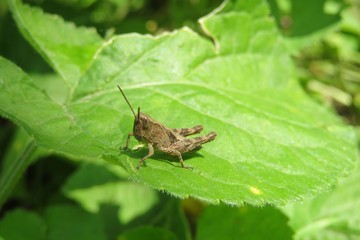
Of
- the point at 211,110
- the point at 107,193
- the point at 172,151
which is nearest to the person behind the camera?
the point at 172,151

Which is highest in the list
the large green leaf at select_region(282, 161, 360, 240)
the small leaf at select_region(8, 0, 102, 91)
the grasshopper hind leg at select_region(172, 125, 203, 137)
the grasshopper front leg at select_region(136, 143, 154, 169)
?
the small leaf at select_region(8, 0, 102, 91)

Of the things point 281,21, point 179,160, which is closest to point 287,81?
point 281,21

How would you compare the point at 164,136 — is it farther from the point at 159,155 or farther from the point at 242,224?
the point at 242,224

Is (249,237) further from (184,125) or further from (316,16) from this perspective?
(316,16)

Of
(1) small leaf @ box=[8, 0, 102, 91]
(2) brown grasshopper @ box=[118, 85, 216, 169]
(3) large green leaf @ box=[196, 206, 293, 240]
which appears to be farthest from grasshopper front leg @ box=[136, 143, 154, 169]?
(3) large green leaf @ box=[196, 206, 293, 240]

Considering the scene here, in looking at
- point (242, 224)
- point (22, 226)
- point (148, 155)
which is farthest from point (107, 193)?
point (148, 155)

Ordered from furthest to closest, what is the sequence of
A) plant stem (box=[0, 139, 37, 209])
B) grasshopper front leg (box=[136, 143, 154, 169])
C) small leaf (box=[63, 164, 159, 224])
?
1. small leaf (box=[63, 164, 159, 224])
2. plant stem (box=[0, 139, 37, 209])
3. grasshopper front leg (box=[136, 143, 154, 169])

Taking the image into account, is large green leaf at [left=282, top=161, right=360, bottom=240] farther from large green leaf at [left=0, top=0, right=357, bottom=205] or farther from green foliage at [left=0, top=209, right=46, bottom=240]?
green foliage at [left=0, top=209, right=46, bottom=240]
